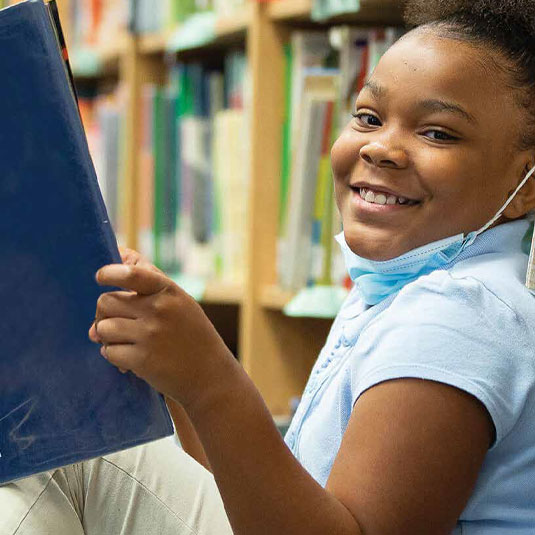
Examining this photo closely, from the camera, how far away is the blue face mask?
973mm

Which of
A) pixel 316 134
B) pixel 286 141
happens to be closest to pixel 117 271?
pixel 316 134

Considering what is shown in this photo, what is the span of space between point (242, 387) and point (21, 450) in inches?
7.7

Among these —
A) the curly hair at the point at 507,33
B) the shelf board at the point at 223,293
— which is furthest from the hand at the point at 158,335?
the shelf board at the point at 223,293

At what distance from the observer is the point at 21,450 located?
32.4 inches

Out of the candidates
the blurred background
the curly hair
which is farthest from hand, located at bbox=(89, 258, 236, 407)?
the blurred background

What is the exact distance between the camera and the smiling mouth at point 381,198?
100 centimetres

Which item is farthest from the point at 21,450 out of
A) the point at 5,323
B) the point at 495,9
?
the point at 495,9

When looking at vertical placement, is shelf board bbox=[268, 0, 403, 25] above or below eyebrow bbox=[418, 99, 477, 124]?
below

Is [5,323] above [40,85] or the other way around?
the other way around

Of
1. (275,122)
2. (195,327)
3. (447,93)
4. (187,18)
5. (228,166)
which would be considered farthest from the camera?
(187,18)

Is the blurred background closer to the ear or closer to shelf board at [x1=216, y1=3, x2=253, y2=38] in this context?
shelf board at [x1=216, y1=3, x2=253, y2=38]

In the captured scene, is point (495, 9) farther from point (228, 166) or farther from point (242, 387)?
point (228, 166)

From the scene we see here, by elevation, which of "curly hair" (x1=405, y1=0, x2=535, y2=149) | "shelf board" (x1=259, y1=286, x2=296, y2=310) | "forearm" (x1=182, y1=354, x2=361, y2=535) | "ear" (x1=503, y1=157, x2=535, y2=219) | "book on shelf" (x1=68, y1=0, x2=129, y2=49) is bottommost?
"shelf board" (x1=259, y1=286, x2=296, y2=310)

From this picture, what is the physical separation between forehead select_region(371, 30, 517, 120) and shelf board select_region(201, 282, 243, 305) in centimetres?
95
